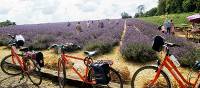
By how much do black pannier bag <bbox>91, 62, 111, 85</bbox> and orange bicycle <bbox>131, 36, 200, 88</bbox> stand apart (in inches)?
18.5

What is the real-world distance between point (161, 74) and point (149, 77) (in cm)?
A: 40

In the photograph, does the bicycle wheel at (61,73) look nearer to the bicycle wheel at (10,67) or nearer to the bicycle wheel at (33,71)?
the bicycle wheel at (33,71)

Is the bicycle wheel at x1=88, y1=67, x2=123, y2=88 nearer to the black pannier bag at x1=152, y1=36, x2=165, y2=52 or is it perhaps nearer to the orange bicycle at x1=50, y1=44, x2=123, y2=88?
the orange bicycle at x1=50, y1=44, x2=123, y2=88

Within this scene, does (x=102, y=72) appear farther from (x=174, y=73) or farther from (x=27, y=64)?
(x=27, y=64)

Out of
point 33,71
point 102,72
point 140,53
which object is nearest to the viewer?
point 102,72

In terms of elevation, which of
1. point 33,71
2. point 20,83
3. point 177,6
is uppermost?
point 33,71

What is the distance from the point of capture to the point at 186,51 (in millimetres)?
10891

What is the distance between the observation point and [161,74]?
6074 mm

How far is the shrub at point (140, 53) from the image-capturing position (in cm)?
1134

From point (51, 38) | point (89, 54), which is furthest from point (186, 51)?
point (51, 38)

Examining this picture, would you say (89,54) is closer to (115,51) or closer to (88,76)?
(88,76)

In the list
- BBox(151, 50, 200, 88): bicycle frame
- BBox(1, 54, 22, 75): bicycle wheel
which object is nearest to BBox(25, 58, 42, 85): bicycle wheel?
BBox(1, 54, 22, 75): bicycle wheel

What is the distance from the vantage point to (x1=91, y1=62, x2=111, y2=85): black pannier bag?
654 cm

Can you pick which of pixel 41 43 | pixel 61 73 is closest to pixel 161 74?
pixel 61 73
